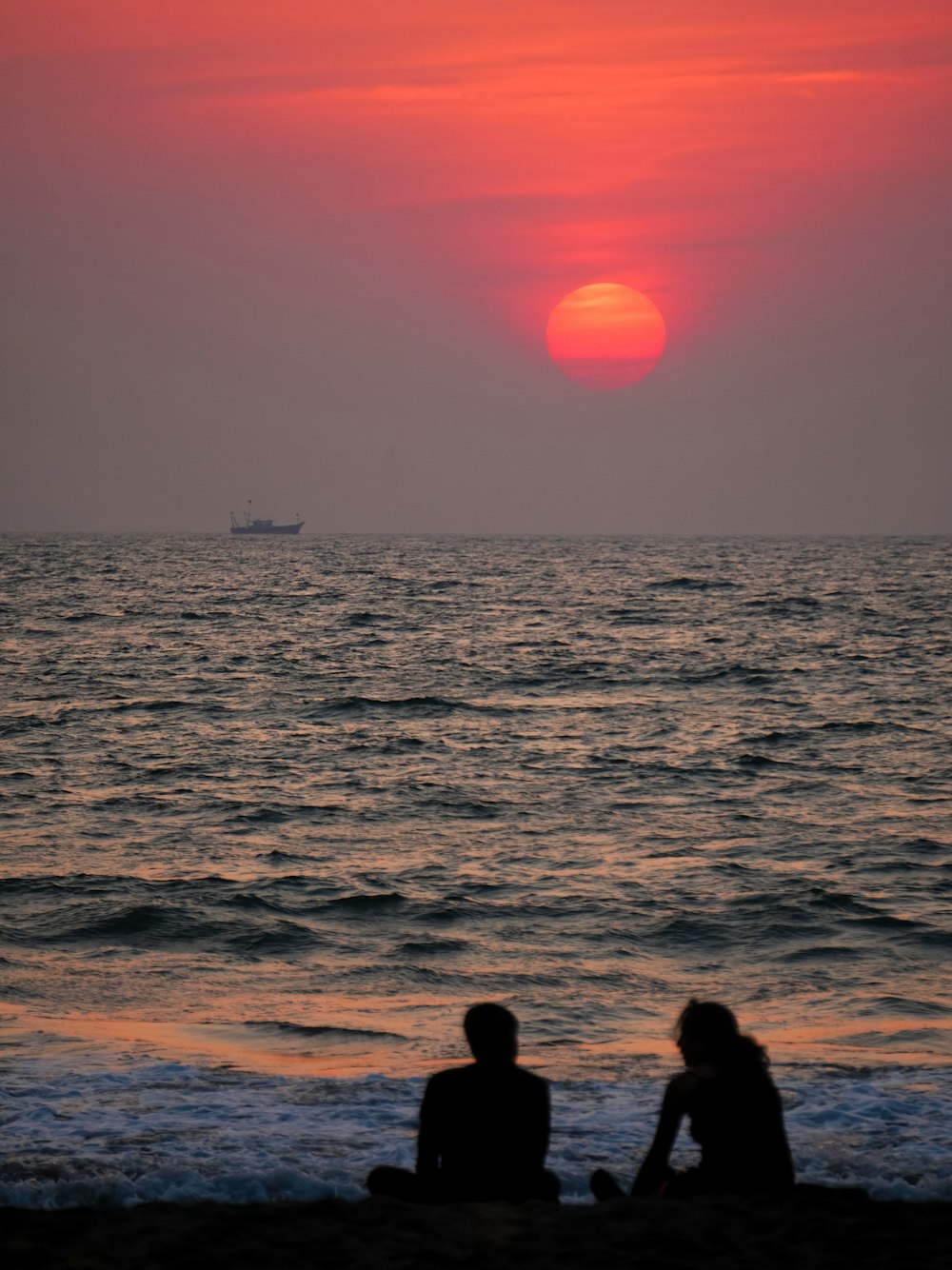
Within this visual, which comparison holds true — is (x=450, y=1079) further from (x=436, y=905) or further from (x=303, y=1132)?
(x=436, y=905)

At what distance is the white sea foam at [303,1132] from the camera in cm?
722

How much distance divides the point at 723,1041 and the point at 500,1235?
3.89 ft

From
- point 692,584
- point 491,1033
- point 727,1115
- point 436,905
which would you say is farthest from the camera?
point 692,584

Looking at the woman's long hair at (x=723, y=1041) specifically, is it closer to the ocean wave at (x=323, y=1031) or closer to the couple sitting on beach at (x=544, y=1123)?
the couple sitting on beach at (x=544, y=1123)

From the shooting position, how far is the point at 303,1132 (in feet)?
26.2

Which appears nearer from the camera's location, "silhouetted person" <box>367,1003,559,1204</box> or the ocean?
"silhouetted person" <box>367,1003,559,1204</box>

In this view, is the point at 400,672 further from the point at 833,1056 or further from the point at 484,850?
the point at 833,1056

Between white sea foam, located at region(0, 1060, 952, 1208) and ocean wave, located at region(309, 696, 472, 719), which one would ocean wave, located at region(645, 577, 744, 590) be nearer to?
ocean wave, located at region(309, 696, 472, 719)

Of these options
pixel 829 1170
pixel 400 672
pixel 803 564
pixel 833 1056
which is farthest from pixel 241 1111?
pixel 803 564

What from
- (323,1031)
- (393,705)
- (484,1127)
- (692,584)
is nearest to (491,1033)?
(484,1127)

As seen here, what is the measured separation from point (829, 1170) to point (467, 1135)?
3.25 metres

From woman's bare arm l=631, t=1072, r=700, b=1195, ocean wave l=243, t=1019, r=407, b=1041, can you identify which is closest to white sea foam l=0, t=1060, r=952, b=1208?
ocean wave l=243, t=1019, r=407, b=1041

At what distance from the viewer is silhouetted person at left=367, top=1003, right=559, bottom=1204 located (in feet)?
17.3

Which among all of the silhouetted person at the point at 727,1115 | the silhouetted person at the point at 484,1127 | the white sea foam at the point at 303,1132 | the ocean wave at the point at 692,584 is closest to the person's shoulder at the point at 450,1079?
the silhouetted person at the point at 484,1127
